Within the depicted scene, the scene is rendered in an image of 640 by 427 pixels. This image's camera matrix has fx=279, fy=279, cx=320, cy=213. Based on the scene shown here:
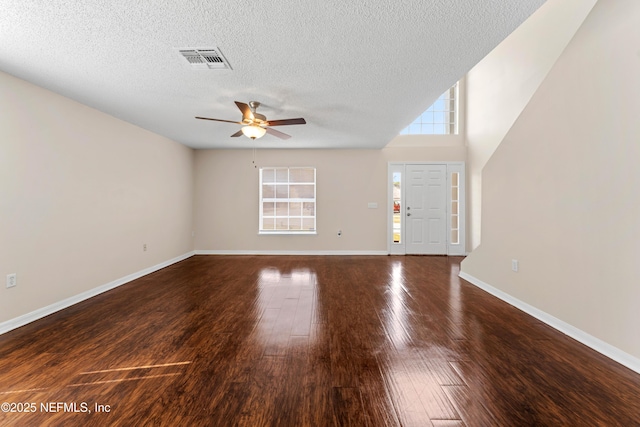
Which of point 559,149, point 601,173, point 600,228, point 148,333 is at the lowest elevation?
point 148,333

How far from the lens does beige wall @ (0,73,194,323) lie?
2.61m

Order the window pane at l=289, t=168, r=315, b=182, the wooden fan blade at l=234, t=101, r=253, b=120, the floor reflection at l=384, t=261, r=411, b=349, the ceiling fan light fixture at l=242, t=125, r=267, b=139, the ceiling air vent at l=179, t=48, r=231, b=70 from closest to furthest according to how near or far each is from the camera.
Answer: the ceiling air vent at l=179, t=48, r=231, b=70 → the floor reflection at l=384, t=261, r=411, b=349 → the wooden fan blade at l=234, t=101, r=253, b=120 → the ceiling fan light fixture at l=242, t=125, r=267, b=139 → the window pane at l=289, t=168, r=315, b=182

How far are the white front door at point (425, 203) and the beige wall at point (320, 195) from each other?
0.29 metres

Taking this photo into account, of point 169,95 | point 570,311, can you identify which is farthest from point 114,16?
point 570,311

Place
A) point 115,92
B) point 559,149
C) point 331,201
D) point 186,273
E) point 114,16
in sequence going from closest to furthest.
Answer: point 114,16
point 559,149
point 115,92
point 186,273
point 331,201

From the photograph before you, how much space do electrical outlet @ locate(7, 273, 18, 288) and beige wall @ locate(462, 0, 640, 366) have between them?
198 inches

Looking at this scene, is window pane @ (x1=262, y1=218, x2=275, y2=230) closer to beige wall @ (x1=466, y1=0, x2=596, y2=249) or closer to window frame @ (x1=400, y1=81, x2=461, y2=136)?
window frame @ (x1=400, y1=81, x2=461, y2=136)

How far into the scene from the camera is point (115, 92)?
298 cm

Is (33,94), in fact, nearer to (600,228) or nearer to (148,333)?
(148,333)

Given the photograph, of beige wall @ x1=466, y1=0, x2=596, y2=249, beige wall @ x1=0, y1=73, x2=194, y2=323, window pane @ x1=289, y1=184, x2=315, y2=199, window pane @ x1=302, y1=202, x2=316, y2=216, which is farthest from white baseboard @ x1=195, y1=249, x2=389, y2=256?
beige wall @ x1=466, y1=0, x2=596, y2=249

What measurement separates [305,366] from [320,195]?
14.8 ft

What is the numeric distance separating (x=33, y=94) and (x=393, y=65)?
350cm

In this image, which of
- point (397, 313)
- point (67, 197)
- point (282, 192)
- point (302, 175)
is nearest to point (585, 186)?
point (397, 313)

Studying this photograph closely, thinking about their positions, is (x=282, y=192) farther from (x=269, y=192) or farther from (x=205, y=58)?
(x=205, y=58)
